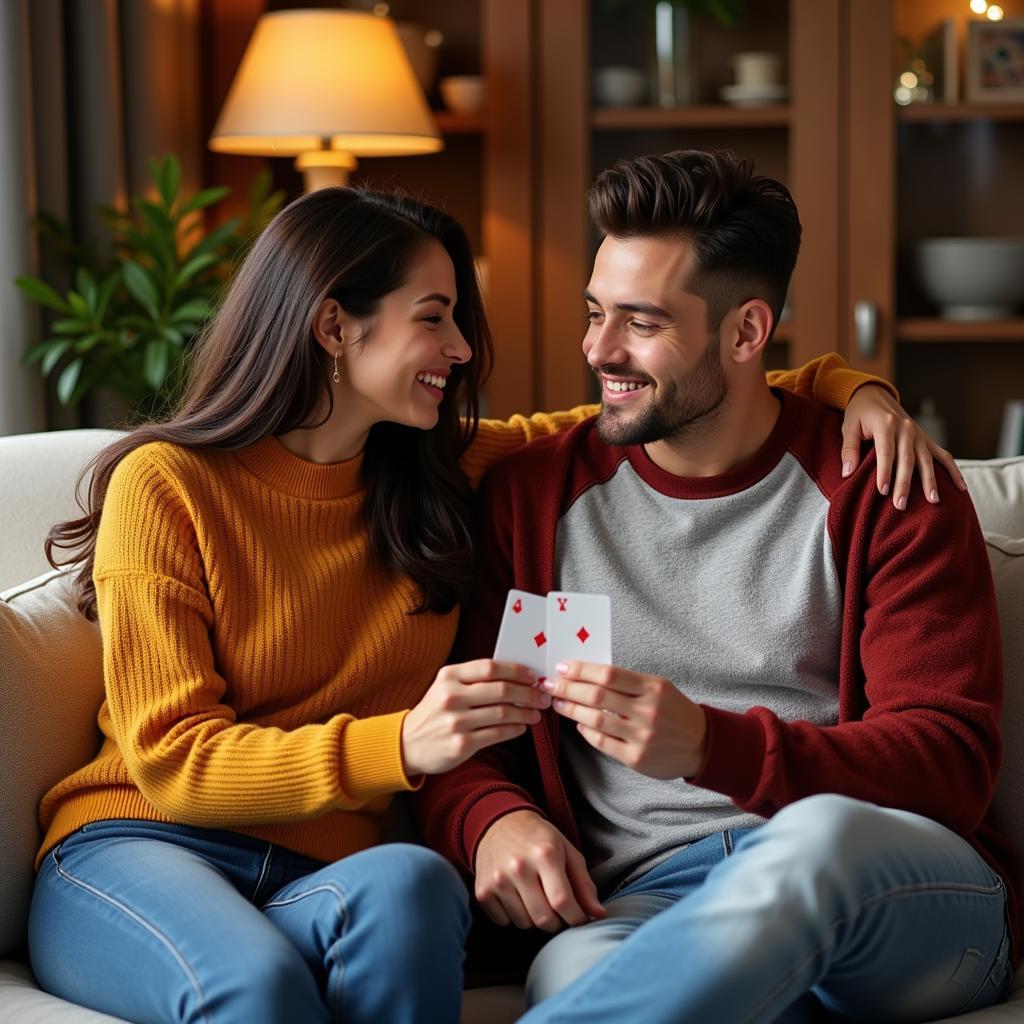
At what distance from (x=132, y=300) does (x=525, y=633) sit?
6.40ft

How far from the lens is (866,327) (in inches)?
139

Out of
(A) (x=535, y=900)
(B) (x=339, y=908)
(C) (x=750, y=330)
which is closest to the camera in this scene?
(B) (x=339, y=908)

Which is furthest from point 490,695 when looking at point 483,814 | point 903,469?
point 903,469

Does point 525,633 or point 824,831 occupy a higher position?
point 525,633

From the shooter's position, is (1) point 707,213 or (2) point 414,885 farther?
(1) point 707,213

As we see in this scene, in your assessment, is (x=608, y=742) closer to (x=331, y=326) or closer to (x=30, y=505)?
(x=331, y=326)

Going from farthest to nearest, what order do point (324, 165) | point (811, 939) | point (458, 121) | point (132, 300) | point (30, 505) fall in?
1. point (458, 121)
2. point (324, 165)
3. point (132, 300)
4. point (30, 505)
5. point (811, 939)

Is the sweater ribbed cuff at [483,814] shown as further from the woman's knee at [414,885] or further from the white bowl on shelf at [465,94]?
the white bowl on shelf at [465,94]

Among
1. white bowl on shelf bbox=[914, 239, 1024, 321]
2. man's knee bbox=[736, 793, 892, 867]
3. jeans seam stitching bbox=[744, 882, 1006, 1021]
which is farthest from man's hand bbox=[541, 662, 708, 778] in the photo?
white bowl on shelf bbox=[914, 239, 1024, 321]

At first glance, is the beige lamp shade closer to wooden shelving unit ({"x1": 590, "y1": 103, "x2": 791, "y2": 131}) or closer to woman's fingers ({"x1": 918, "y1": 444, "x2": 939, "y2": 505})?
wooden shelving unit ({"x1": 590, "y1": 103, "x2": 791, "y2": 131})

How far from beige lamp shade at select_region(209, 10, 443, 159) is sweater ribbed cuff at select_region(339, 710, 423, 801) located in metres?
1.92

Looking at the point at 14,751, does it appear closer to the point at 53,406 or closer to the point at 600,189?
the point at 600,189

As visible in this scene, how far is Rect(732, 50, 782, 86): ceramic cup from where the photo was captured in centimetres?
352

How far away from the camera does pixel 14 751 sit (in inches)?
66.4
